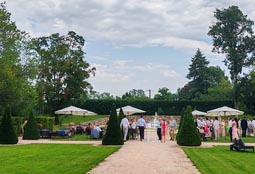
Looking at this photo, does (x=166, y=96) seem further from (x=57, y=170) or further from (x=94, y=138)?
(x=57, y=170)

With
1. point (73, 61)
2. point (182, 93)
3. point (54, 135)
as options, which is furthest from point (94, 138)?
point (182, 93)

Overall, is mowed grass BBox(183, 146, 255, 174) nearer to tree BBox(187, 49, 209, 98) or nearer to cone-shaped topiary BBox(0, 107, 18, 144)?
cone-shaped topiary BBox(0, 107, 18, 144)

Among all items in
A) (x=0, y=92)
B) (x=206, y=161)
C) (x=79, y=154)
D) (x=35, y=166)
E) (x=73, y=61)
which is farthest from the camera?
(x=73, y=61)

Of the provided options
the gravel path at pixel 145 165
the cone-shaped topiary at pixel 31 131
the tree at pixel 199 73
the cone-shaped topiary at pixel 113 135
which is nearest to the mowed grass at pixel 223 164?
the gravel path at pixel 145 165

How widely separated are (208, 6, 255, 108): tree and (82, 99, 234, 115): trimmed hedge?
5.14 m

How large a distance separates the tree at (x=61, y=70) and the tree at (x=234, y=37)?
22.2m

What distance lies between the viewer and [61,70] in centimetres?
5128

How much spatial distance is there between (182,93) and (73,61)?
43.9 meters

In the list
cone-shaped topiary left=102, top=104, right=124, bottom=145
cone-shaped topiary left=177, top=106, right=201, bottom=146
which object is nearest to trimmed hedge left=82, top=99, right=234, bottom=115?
cone-shaped topiary left=102, top=104, right=124, bottom=145

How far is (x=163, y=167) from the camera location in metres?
13.1

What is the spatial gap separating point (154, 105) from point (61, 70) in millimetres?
21683

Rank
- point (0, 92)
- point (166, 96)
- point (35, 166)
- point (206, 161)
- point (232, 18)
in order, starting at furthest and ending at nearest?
1. point (166, 96)
2. point (232, 18)
3. point (0, 92)
4. point (206, 161)
5. point (35, 166)

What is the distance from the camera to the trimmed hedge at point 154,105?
66125mm

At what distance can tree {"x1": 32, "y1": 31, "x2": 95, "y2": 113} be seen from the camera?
168 ft
